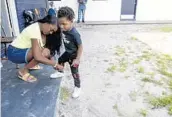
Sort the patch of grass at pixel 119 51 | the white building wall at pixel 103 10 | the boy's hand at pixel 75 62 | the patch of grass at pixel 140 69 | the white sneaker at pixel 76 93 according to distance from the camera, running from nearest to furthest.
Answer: the boy's hand at pixel 75 62 < the white sneaker at pixel 76 93 < the patch of grass at pixel 140 69 < the patch of grass at pixel 119 51 < the white building wall at pixel 103 10

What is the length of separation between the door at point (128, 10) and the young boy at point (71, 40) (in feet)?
24.2

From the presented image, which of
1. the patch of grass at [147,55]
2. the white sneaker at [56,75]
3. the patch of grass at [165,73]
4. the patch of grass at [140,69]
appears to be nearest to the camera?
the white sneaker at [56,75]

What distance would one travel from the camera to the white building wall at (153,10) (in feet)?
29.4

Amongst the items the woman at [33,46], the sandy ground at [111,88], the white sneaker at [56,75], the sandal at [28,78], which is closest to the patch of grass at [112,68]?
the sandy ground at [111,88]

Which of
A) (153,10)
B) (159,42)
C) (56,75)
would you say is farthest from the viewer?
(153,10)

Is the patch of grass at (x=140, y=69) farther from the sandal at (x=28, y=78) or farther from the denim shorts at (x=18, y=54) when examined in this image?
the denim shorts at (x=18, y=54)

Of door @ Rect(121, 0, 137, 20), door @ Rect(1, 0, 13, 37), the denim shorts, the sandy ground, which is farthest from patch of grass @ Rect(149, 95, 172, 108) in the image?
door @ Rect(121, 0, 137, 20)

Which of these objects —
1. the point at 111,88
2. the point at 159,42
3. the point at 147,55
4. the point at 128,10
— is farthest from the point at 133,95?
the point at 128,10

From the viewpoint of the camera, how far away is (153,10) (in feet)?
29.8

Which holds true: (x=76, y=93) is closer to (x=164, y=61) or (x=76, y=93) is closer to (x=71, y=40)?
(x=71, y=40)

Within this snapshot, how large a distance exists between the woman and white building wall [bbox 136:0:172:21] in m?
7.36

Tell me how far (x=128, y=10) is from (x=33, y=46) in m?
7.93

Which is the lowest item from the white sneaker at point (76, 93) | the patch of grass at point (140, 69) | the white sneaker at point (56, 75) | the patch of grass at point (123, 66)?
the patch of grass at point (140, 69)

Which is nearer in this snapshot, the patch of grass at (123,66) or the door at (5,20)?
the patch of grass at (123,66)
